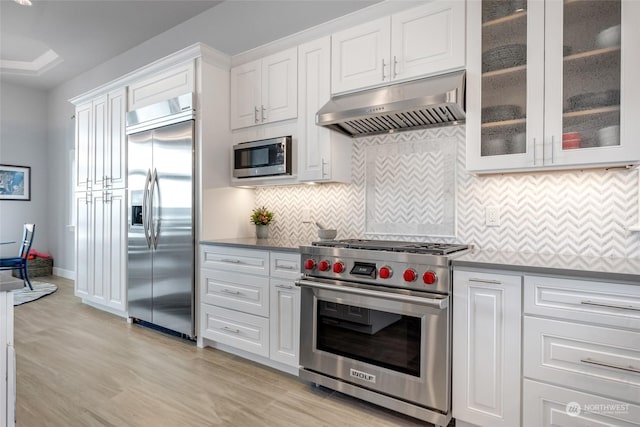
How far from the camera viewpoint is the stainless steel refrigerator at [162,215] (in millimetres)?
3102

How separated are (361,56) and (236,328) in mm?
2214

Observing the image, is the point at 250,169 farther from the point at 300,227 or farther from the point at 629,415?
the point at 629,415

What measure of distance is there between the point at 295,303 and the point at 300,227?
887 mm

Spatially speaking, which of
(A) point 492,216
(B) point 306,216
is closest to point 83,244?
(B) point 306,216

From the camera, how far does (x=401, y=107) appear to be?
7.16ft

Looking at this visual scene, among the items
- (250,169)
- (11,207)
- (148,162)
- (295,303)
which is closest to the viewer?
(295,303)

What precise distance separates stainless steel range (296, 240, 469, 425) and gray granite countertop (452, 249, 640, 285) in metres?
0.16

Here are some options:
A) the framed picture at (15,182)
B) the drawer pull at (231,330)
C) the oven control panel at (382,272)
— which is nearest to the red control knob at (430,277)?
the oven control panel at (382,272)

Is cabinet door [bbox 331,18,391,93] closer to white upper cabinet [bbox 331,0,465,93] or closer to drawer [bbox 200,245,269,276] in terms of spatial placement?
white upper cabinet [bbox 331,0,465,93]

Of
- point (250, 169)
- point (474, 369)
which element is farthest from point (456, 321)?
point (250, 169)

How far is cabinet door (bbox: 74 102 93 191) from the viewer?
14.1ft

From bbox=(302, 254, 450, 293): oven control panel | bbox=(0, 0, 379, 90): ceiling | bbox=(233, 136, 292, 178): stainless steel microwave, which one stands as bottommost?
bbox=(302, 254, 450, 293): oven control panel

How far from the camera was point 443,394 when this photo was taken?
1.86 metres

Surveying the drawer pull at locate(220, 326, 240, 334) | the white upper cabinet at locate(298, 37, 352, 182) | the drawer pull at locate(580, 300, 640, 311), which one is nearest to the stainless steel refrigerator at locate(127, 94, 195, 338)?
the drawer pull at locate(220, 326, 240, 334)
